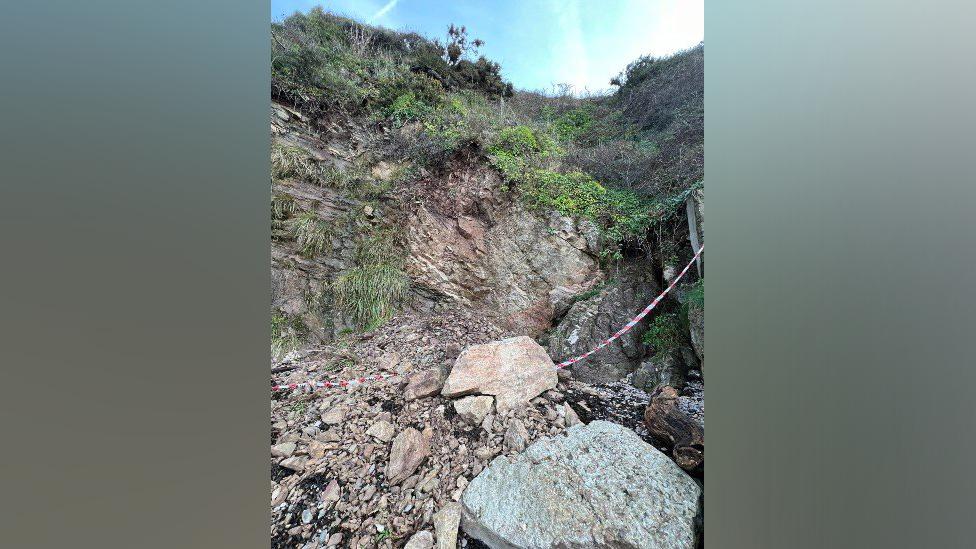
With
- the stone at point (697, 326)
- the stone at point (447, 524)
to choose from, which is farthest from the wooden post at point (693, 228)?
the stone at point (447, 524)

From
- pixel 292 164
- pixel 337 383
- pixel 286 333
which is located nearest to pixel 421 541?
pixel 337 383

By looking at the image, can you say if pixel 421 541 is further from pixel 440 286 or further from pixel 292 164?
pixel 292 164

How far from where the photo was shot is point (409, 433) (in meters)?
1.94

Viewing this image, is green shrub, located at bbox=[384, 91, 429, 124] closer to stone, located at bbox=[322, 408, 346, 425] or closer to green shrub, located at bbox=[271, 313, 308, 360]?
green shrub, located at bbox=[271, 313, 308, 360]

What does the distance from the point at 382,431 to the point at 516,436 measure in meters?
1.01

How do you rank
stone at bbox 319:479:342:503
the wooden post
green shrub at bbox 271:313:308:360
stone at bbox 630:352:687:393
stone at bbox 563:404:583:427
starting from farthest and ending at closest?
green shrub at bbox 271:313:308:360 < the wooden post < stone at bbox 630:352:687:393 < stone at bbox 563:404:583:427 < stone at bbox 319:479:342:503

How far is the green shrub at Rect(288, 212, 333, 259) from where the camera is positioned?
3.46m
